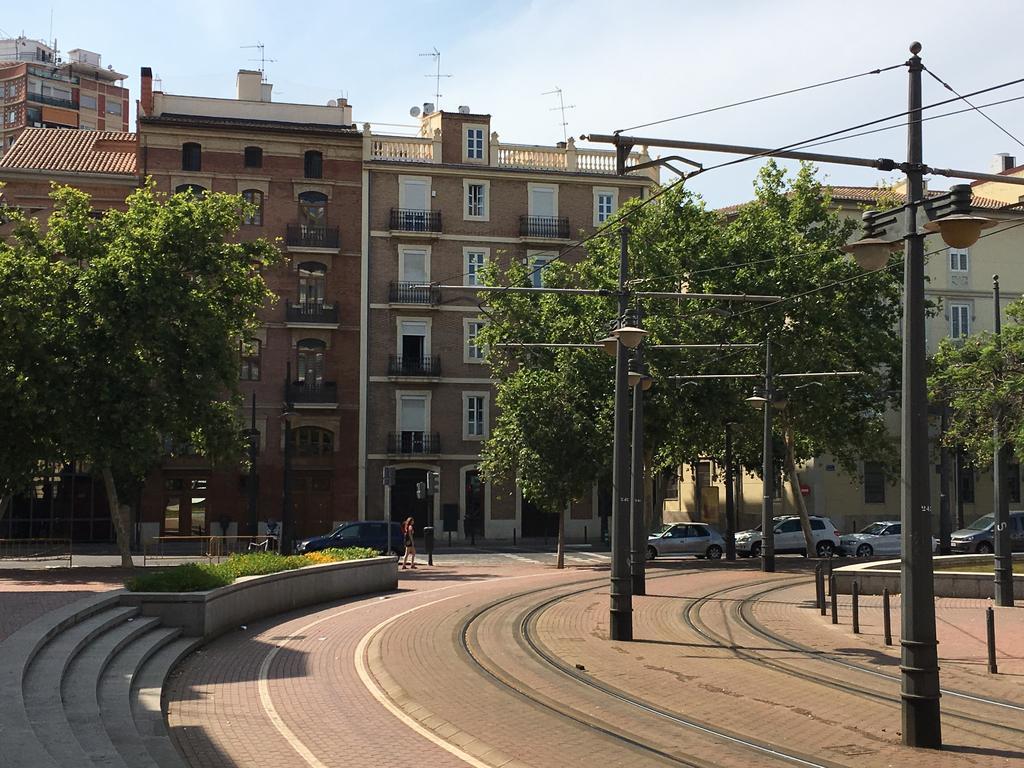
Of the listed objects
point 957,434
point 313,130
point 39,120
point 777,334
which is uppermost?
point 39,120

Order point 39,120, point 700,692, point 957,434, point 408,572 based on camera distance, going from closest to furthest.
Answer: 1. point 700,692
2. point 957,434
3. point 408,572
4. point 39,120

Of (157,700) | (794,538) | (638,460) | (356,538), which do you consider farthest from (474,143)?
(157,700)

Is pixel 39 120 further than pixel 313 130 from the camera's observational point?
Yes

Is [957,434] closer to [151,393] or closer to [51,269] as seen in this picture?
[151,393]

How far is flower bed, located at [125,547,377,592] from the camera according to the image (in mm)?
17594

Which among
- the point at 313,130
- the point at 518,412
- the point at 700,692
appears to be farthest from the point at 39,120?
the point at 700,692

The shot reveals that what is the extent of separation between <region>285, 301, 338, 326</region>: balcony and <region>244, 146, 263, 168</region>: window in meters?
6.21

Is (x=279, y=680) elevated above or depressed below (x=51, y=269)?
below

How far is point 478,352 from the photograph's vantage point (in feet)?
178

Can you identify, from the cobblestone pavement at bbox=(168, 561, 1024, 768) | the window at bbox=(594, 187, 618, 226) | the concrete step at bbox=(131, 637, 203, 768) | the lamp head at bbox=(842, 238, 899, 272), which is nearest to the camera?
the concrete step at bbox=(131, 637, 203, 768)

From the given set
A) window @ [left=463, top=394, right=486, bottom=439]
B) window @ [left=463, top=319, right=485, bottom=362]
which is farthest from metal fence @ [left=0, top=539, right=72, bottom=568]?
window @ [left=463, top=319, right=485, bottom=362]

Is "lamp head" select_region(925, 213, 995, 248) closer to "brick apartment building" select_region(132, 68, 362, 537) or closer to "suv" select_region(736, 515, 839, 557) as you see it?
"suv" select_region(736, 515, 839, 557)

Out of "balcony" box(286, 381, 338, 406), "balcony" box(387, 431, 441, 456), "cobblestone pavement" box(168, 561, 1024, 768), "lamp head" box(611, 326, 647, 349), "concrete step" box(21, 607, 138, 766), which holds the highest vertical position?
"balcony" box(286, 381, 338, 406)

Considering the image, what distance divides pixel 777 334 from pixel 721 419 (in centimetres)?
334
